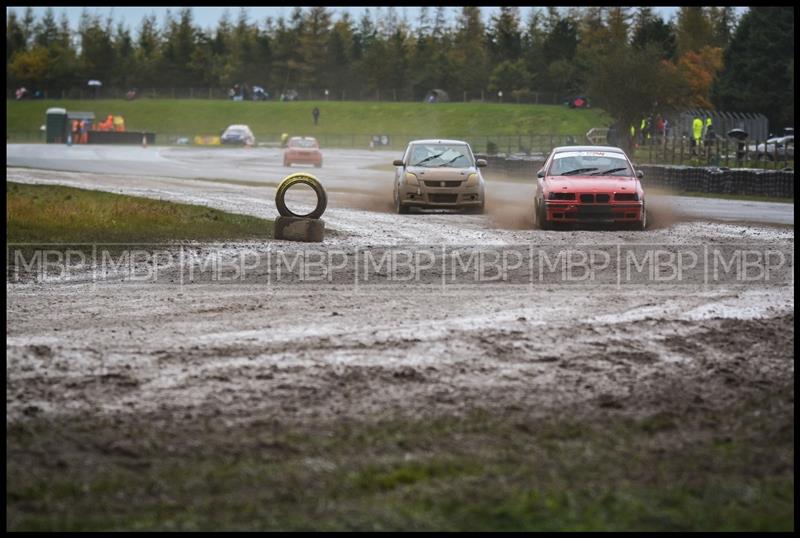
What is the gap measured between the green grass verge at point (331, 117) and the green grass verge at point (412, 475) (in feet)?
277

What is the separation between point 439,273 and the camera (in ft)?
44.8

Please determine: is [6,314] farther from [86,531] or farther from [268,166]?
[268,166]

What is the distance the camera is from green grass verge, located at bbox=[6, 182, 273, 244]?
57.8ft

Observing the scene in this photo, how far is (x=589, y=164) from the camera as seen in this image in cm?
2008

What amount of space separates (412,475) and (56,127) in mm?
80424

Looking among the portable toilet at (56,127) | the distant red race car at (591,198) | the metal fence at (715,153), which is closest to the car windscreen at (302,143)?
the metal fence at (715,153)

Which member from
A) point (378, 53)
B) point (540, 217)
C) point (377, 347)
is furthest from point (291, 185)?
point (378, 53)

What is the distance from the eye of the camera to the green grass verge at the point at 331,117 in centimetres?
9644

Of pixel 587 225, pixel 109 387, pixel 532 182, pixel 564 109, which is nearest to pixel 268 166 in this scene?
pixel 532 182

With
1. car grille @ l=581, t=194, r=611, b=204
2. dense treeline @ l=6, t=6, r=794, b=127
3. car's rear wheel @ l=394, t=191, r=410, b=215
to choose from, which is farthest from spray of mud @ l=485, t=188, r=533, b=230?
dense treeline @ l=6, t=6, r=794, b=127

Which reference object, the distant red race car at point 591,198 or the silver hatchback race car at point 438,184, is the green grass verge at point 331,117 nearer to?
the silver hatchback race car at point 438,184

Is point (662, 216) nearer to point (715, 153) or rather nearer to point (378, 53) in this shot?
point (715, 153)

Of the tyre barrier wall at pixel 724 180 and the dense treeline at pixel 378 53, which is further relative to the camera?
the dense treeline at pixel 378 53

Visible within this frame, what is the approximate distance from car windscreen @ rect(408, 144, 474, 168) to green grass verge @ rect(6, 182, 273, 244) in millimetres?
4241
